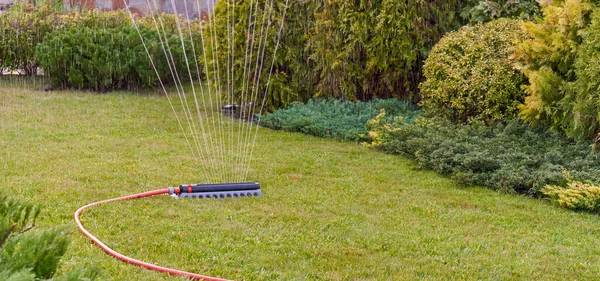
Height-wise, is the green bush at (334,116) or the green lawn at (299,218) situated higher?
the green bush at (334,116)

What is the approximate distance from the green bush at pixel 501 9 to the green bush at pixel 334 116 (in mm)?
1312

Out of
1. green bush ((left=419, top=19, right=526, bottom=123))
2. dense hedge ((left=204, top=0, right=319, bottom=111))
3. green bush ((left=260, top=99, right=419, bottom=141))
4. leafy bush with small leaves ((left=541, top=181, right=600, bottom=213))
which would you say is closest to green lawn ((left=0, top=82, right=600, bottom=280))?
leafy bush with small leaves ((left=541, top=181, right=600, bottom=213))

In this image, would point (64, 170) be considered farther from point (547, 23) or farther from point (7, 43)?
point (7, 43)

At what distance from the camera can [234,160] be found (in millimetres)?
6344

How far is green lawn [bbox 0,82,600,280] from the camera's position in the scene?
3.89 metres

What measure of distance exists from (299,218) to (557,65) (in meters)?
3.46

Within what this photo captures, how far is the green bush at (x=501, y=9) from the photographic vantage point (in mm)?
7996

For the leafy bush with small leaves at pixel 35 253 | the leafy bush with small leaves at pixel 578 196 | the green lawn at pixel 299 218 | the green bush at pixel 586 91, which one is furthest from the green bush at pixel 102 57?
the leafy bush with small leaves at pixel 35 253

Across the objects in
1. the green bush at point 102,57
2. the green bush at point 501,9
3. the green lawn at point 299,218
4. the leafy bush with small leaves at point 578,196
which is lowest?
the green lawn at point 299,218

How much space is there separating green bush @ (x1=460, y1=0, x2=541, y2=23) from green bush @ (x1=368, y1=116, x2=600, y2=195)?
5.02 ft

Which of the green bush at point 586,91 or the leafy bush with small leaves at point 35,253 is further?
the green bush at point 586,91

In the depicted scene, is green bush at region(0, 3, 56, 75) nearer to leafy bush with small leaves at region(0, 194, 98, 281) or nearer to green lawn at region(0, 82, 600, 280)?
green lawn at region(0, 82, 600, 280)

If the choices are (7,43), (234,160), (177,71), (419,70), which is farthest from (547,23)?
(7,43)

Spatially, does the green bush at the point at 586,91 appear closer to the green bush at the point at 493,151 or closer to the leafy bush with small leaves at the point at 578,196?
the green bush at the point at 493,151
